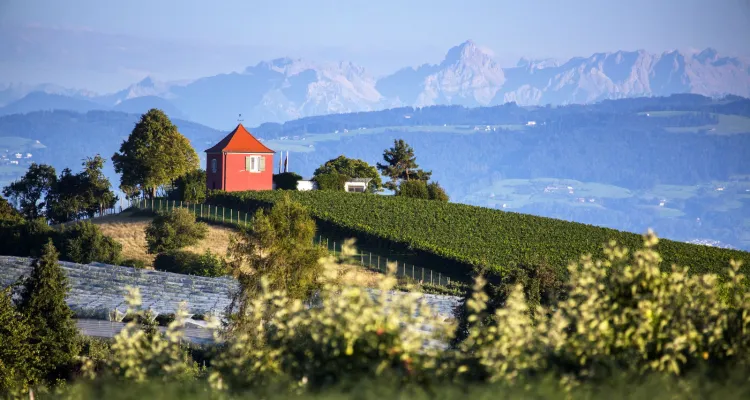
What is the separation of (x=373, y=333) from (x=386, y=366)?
0.40 metres

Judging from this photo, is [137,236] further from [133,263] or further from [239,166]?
[239,166]

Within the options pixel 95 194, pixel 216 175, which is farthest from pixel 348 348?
pixel 95 194

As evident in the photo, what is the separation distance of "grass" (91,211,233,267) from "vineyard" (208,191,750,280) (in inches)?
297

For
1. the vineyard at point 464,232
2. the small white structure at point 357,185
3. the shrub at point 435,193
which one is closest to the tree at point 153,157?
the vineyard at point 464,232

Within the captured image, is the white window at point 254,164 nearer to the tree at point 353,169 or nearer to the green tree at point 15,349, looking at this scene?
the tree at point 353,169

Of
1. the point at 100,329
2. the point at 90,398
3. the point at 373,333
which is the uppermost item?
the point at 373,333

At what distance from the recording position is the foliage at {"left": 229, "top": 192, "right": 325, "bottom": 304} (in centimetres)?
3092

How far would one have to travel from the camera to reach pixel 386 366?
10.5 metres

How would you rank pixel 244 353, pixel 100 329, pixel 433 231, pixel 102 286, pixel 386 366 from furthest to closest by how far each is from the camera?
pixel 433 231
pixel 102 286
pixel 100 329
pixel 244 353
pixel 386 366

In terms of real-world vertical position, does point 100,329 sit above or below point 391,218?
below

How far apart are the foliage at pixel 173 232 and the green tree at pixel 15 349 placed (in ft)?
108

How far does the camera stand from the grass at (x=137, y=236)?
63.8m

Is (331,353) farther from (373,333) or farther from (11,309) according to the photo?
(11,309)

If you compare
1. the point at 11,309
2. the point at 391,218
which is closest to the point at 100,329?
the point at 11,309
